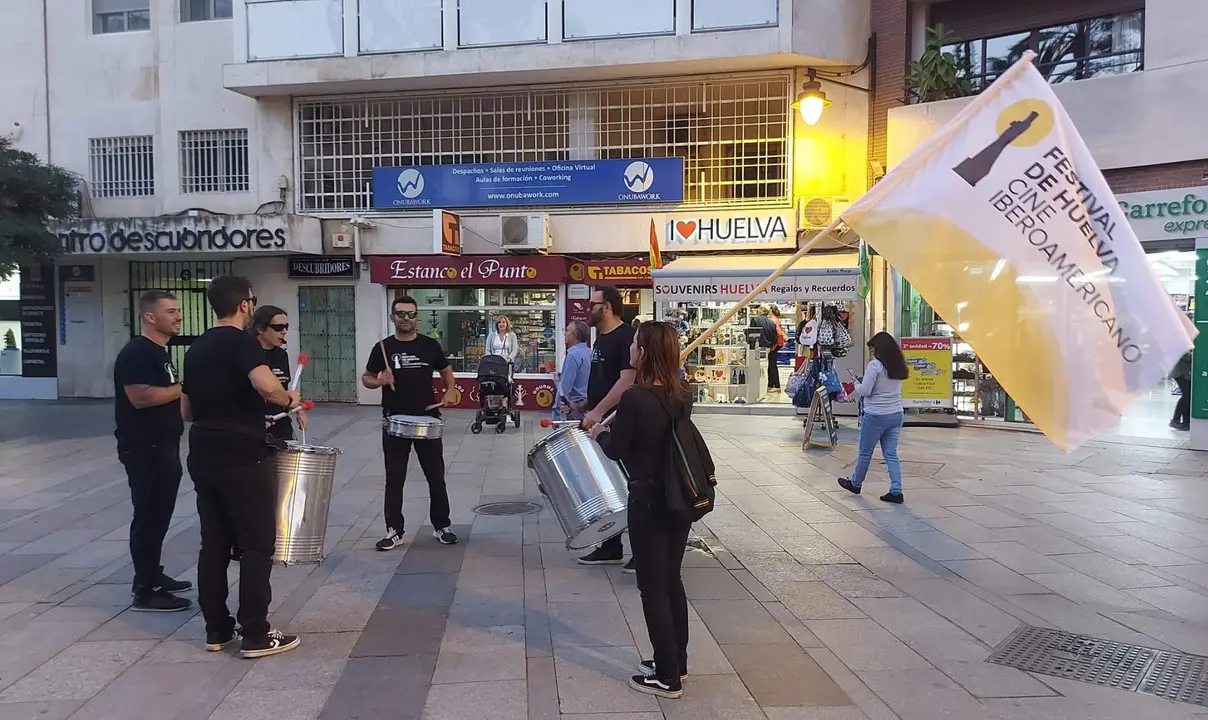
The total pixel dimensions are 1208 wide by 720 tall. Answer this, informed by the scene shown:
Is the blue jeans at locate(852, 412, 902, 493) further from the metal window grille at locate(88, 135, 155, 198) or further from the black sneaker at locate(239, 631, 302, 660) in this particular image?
the metal window grille at locate(88, 135, 155, 198)

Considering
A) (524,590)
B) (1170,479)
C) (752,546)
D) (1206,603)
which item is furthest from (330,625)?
(1170,479)

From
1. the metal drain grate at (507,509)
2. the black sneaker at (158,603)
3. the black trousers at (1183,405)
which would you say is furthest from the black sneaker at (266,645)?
the black trousers at (1183,405)

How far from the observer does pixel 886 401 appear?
786 cm

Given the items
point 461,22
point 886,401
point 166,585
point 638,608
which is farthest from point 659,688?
point 461,22

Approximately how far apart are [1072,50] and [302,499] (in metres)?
13.6

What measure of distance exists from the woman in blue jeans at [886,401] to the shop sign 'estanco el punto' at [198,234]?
1150 cm

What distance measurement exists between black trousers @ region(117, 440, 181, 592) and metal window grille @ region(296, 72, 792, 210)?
11.7 metres

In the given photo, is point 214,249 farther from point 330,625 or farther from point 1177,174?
point 1177,174

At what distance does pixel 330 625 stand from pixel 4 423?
1247 centimetres

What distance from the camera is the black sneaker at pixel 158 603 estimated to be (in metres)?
5.02

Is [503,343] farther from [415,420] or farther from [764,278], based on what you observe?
[415,420]

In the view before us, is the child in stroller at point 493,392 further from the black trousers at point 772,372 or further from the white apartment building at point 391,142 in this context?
the black trousers at point 772,372

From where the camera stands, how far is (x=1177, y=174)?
36.3ft

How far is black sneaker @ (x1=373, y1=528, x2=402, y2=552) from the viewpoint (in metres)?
6.28
